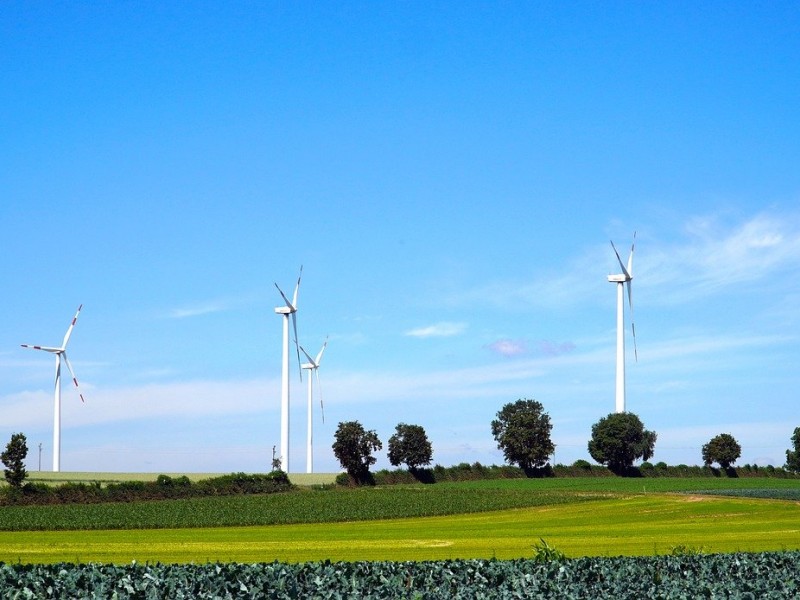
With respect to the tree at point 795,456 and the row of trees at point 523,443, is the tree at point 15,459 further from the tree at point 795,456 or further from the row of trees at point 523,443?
the tree at point 795,456

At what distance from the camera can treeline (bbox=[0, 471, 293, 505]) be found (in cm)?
9481

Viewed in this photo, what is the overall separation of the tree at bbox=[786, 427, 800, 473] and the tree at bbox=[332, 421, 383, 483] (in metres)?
84.3


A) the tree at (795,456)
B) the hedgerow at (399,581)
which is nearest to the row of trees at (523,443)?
the tree at (795,456)

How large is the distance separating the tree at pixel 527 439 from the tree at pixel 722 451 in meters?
30.3

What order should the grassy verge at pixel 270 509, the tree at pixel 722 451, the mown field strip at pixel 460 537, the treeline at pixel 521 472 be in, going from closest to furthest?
the mown field strip at pixel 460 537 < the grassy verge at pixel 270 509 < the treeline at pixel 521 472 < the tree at pixel 722 451

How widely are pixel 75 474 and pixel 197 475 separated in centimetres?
1699


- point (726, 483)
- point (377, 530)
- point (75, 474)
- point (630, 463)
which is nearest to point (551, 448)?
point (630, 463)

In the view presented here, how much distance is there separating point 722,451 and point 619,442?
28.2 metres

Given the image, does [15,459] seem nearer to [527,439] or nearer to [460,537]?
[460,537]

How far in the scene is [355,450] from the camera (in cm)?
14750

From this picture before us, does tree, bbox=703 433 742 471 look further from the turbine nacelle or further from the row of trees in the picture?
the turbine nacelle

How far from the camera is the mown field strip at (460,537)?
42.8 m

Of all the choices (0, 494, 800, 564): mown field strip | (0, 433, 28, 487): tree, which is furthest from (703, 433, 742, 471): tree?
(0, 433, 28, 487): tree

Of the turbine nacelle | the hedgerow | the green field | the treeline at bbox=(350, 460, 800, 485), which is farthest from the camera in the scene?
the treeline at bbox=(350, 460, 800, 485)
